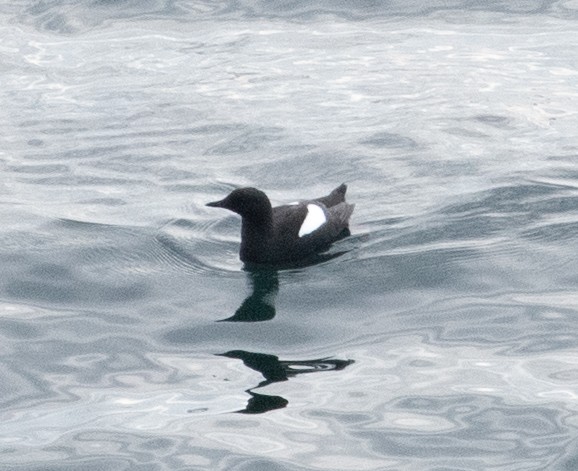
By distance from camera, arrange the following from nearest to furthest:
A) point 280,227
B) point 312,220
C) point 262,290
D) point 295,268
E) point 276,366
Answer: point 276,366, point 262,290, point 295,268, point 280,227, point 312,220

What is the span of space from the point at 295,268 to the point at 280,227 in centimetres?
43

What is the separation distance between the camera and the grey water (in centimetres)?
895

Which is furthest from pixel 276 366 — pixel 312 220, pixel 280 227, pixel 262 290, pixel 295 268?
pixel 312 220

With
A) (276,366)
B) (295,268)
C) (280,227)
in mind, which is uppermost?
(280,227)

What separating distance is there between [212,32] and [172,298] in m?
10.4

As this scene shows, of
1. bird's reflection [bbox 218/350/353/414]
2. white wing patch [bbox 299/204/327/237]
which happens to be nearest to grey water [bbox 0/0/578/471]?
bird's reflection [bbox 218/350/353/414]

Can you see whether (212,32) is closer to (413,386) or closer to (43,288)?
(43,288)

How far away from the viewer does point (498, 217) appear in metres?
13.0

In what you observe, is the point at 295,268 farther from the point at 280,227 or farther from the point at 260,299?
the point at 260,299

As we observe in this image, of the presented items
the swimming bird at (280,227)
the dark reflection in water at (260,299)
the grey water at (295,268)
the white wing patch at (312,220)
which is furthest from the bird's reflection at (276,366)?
the white wing patch at (312,220)

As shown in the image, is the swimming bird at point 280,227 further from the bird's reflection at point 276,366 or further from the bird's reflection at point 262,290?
the bird's reflection at point 276,366

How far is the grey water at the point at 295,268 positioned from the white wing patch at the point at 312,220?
1.27 ft

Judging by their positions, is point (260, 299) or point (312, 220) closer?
point (260, 299)

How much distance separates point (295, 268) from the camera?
12.2 metres
